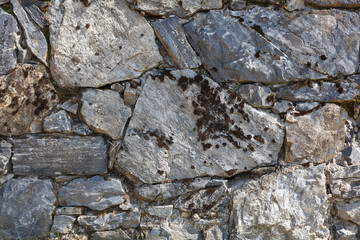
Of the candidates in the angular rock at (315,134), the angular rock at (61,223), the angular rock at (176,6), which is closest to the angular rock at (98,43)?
the angular rock at (176,6)

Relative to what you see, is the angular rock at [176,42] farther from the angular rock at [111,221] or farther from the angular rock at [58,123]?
the angular rock at [111,221]

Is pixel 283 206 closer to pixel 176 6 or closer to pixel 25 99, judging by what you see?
pixel 176 6

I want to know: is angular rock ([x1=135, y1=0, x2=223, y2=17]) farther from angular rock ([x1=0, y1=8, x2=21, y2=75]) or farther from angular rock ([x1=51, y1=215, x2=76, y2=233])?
angular rock ([x1=51, y1=215, x2=76, y2=233])

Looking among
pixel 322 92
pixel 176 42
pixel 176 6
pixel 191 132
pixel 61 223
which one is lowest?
pixel 61 223

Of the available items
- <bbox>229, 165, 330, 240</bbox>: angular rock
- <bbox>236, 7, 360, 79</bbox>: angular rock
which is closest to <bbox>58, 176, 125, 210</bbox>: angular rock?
<bbox>229, 165, 330, 240</bbox>: angular rock

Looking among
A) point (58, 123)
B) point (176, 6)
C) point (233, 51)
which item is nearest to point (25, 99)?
point (58, 123)

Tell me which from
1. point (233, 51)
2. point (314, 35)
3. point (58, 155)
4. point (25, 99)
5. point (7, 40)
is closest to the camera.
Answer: point (7, 40)

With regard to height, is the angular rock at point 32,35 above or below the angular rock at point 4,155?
above
